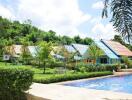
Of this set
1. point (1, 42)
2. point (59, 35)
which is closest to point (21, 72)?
point (1, 42)

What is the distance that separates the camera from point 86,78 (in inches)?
946

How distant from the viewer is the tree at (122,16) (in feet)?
8.79

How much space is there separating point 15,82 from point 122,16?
7.34 m

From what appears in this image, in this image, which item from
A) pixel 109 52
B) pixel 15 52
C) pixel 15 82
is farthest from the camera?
pixel 15 52

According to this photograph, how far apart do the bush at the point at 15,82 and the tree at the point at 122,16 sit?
720 cm

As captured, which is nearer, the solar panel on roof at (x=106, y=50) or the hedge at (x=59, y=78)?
the hedge at (x=59, y=78)

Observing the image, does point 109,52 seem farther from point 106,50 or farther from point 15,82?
point 15,82

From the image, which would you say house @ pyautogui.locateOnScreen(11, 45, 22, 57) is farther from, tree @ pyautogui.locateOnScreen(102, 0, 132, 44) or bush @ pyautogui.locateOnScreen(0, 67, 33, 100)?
tree @ pyautogui.locateOnScreen(102, 0, 132, 44)

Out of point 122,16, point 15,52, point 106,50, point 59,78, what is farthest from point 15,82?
point 15,52

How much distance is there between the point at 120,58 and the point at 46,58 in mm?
21306

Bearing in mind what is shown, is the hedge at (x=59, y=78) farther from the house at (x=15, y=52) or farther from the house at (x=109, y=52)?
the house at (x=15, y=52)

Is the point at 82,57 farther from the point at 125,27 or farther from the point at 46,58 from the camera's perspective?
the point at 125,27

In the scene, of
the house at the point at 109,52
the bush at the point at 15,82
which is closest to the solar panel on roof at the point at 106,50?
the house at the point at 109,52

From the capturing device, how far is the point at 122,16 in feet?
8.87
